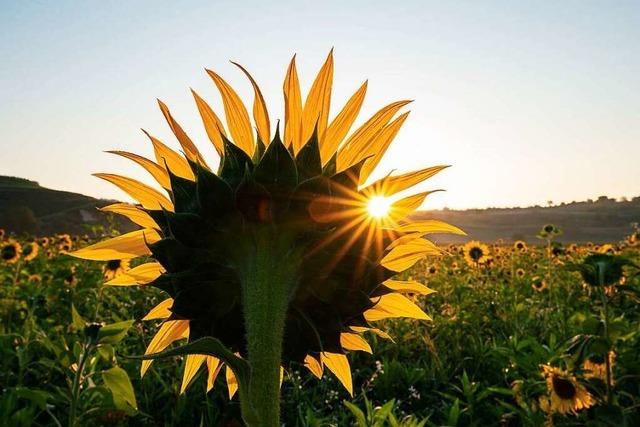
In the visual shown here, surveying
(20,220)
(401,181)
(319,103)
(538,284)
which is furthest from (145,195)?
(20,220)

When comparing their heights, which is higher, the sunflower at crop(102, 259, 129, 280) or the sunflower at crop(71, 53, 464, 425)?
the sunflower at crop(71, 53, 464, 425)

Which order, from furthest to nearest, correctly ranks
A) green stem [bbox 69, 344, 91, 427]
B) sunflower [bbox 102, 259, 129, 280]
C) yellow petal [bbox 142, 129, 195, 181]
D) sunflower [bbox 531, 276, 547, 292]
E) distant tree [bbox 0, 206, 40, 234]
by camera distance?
distant tree [bbox 0, 206, 40, 234], sunflower [bbox 531, 276, 547, 292], sunflower [bbox 102, 259, 129, 280], green stem [bbox 69, 344, 91, 427], yellow petal [bbox 142, 129, 195, 181]

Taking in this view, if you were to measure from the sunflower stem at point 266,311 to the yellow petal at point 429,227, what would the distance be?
0.30 m

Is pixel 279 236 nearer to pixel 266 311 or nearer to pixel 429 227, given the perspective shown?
pixel 266 311

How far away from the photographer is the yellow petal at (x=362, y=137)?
112 centimetres

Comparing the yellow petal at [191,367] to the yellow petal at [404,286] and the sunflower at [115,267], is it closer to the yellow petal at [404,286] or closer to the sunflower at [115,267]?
the yellow petal at [404,286]

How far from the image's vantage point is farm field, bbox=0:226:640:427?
182 cm

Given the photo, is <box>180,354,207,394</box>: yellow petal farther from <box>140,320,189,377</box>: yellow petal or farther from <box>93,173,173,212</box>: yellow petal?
<box>93,173,173,212</box>: yellow petal

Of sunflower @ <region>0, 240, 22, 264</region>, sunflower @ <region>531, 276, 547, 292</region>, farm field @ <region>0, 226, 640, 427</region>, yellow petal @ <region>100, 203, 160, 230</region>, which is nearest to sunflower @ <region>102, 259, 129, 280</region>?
farm field @ <region>0, 226, 640, 427</region>

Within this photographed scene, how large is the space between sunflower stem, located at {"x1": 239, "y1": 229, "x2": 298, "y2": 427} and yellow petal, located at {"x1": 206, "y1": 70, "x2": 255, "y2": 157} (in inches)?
10.8

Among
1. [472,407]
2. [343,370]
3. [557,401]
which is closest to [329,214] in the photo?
[343,370]

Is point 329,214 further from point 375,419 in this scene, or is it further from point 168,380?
point 168,380

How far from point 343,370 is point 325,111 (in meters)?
0.60

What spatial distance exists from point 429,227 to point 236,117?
476mm
